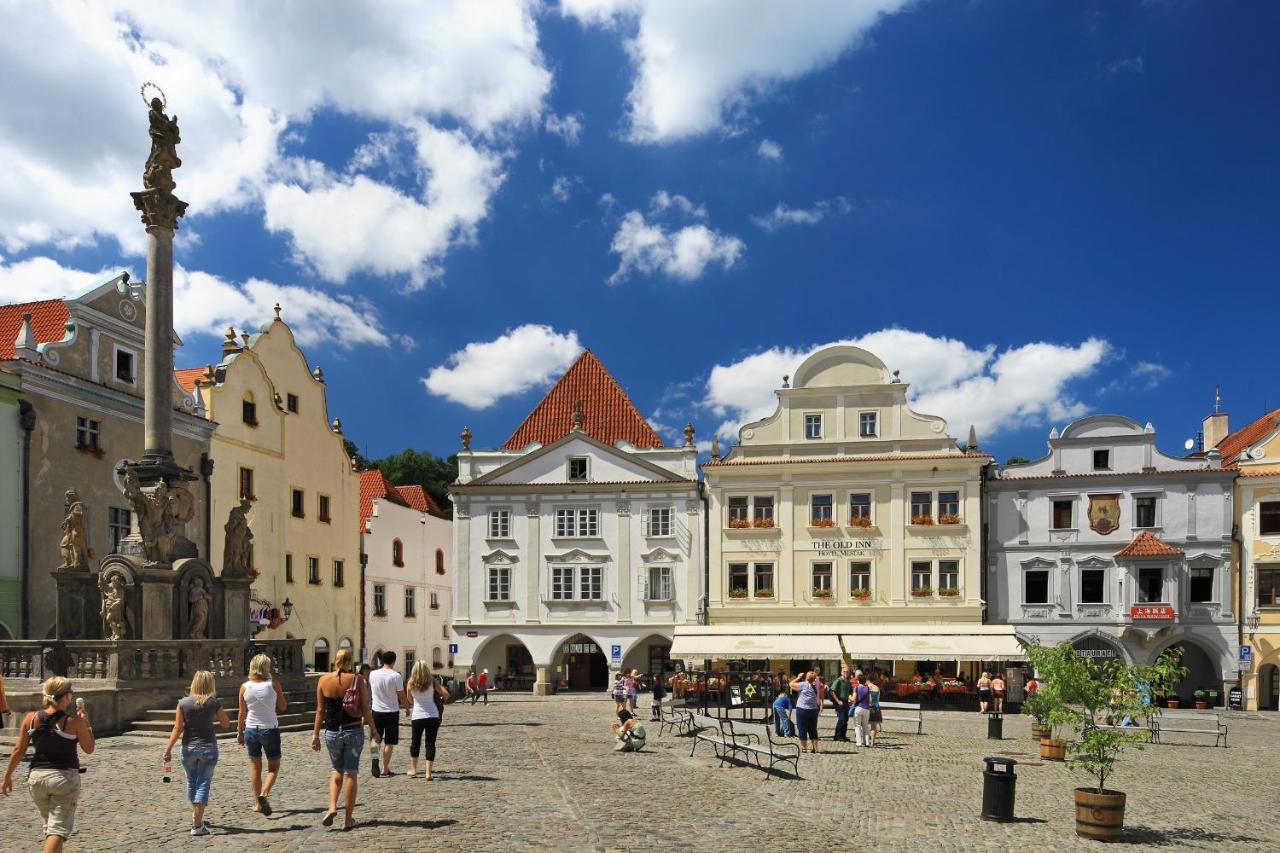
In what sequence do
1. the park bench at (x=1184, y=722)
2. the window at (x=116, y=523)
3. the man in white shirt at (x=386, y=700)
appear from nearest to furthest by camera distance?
the man in white shirt at (x=386, y=700) → the park bench at (x=1184, y=722) → the window at (x=116, y=523)

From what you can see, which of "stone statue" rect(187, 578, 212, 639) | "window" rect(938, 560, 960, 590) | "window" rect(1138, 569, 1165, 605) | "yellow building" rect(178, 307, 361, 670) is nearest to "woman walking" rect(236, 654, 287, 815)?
"stone statue" rect(187, 578, 212, 639)

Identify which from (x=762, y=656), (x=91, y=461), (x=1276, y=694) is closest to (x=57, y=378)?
(x=91, y=461)

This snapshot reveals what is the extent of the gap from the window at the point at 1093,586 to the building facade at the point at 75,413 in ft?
98.6

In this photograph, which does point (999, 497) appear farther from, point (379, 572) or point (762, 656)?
point (379, 572)

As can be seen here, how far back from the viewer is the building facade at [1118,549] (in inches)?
1516

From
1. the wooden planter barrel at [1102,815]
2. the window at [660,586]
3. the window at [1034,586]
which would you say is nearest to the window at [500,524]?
the window at [660,586]

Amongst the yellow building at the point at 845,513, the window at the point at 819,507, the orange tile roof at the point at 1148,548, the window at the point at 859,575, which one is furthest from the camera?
the window at the point at 819,507

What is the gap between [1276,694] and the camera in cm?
3847

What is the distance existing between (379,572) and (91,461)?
62.4 feet

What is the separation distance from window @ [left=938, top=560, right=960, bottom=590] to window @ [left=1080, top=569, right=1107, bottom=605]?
4.35 m

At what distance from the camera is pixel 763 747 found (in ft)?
63.6

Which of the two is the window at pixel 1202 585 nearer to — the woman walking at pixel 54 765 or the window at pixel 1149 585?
the window at pixel 1149 585

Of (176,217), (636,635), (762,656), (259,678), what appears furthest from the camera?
(636,635)

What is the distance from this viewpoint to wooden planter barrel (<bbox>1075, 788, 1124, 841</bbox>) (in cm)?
1190
